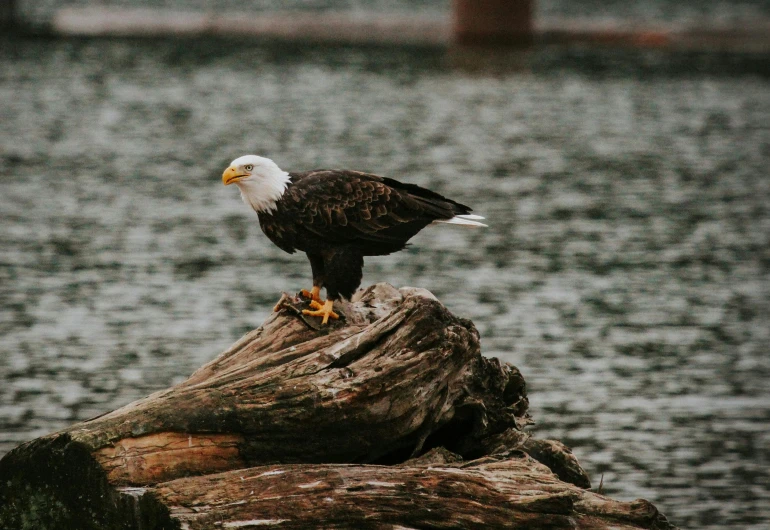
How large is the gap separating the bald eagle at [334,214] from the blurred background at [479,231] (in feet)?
14.4

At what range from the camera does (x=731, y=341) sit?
18844mm

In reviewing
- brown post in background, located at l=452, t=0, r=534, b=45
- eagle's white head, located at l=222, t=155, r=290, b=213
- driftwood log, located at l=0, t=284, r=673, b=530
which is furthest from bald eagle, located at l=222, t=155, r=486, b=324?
brown post in background, located at l=452, t=0, r=534, b=45

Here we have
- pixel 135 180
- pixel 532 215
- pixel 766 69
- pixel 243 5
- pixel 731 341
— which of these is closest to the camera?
pixel 731 341

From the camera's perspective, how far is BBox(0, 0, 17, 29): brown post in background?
200 feet

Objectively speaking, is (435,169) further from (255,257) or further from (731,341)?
(731,341)

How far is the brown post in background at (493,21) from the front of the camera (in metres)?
53.8

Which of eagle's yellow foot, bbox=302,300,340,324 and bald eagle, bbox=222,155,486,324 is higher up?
bald eagle, bbox=222,155,486,324

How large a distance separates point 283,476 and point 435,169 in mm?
23902

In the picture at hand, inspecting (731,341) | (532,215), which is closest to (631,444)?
(731,341)

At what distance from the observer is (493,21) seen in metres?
54.6

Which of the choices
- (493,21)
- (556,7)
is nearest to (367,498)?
(493,21)

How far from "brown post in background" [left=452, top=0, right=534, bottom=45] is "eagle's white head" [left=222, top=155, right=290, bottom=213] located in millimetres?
45481

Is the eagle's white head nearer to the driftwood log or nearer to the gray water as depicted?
the driftwood log

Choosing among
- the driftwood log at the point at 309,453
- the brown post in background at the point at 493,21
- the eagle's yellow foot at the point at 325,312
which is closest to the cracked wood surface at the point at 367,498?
the driftwood log at the point at 309,453
